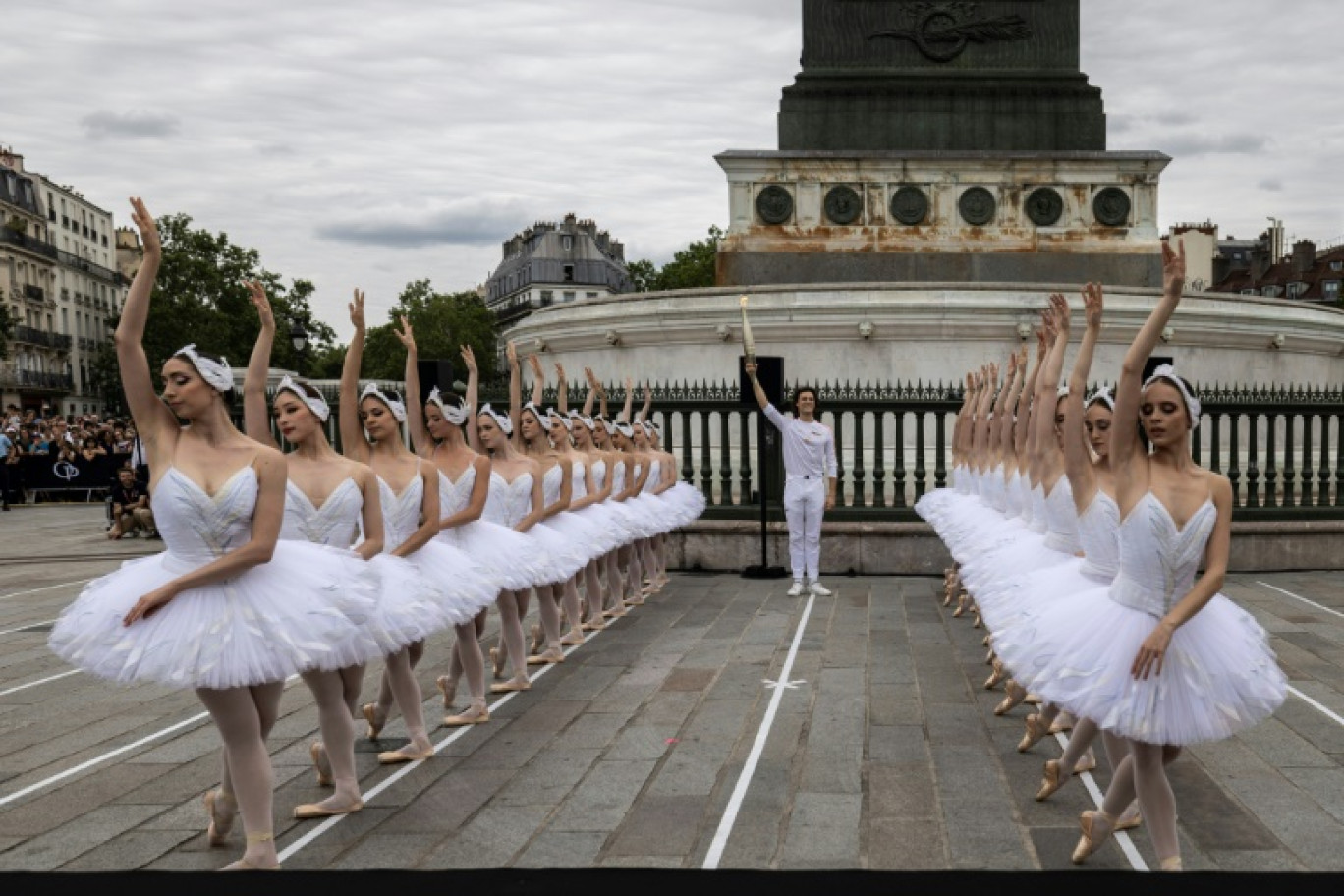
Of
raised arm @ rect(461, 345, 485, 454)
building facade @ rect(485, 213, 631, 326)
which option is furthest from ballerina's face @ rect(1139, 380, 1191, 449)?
building facade @ rect(485, 213, 631, 326)

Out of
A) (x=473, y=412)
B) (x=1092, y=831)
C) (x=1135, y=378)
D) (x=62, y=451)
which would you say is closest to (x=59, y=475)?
(x=62, y=451)

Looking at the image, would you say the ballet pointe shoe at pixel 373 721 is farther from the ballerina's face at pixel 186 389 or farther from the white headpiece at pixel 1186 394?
the white headpiece at pixel 1186 394

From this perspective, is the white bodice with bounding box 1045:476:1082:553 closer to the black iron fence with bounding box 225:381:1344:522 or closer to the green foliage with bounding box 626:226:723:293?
the black iron fence with bounding box 225:381:1344:522

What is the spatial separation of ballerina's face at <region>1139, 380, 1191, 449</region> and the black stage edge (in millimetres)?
2764

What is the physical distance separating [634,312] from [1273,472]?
39.0 feet

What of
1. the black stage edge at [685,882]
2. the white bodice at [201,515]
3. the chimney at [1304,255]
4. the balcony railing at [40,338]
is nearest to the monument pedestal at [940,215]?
the white bodice at [201,515]

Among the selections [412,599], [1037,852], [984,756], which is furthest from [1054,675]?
[412,599]

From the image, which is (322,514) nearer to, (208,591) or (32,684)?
(208,591)

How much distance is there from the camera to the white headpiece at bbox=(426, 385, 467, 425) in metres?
8.87

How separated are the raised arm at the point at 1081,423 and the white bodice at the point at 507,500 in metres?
4.90

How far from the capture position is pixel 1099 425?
6.26 meters

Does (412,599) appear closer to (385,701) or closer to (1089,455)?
(385,701)

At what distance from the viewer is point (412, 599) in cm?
692

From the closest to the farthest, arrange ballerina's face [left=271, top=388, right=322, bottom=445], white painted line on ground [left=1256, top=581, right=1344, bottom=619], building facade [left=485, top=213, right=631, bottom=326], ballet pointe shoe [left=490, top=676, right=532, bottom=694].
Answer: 1. ballerina's face [left=271, top=388, right=322, bottom=445]
2. ballet pointe shoe [left=490, top=676, right=532, bottom=694]
3. white painted line on ground [left=1256, top=581, right=1344, bottom=619]
4. building facade [left=485, top=213, right=631, bottom=326]
